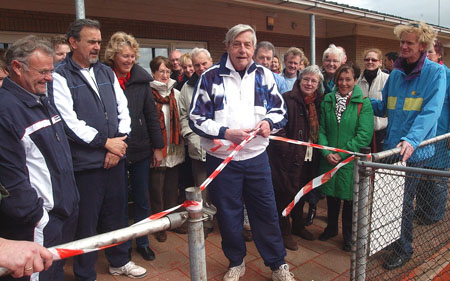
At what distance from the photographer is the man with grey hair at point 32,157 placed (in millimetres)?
1813

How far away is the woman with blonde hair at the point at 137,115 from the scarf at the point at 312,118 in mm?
1551

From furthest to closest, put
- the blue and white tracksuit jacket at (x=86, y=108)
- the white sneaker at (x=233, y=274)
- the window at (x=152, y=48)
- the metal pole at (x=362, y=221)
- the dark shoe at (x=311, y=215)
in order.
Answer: the window at (x=152, y=48) → the dark shoe at (x=311, y=215) → the white sneaker at (x=233, y=274) → the blue and white tracksuit jacket at (x=86, y=108) → the metal pole at (x=362, y=221)

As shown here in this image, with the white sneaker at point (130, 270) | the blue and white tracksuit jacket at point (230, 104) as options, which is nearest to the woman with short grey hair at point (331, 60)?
the blue and white tracksuit jacket at point (230, 104)

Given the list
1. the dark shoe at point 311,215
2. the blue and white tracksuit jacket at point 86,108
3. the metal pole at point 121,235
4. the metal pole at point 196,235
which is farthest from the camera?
the dark shoe at point 311,215

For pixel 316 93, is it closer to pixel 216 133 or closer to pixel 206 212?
pixel 216 133

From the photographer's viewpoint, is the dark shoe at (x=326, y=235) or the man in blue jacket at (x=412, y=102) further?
the dark shoe at (x=326, y=235)

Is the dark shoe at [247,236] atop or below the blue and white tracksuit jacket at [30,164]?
below

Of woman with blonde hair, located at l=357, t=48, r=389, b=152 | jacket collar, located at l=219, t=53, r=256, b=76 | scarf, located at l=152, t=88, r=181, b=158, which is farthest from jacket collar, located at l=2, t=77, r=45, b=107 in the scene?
woman with blonde hair, located at l=357, t=48, r=389, b=152

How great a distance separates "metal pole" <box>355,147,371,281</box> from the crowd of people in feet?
1.99

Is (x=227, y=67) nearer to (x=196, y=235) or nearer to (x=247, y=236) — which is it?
(x=196, y=235)

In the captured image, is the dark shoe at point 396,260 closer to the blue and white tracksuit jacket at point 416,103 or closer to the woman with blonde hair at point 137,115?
the blue and white tracksuit jacket at point 416,103

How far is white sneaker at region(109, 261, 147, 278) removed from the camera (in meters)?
3.09

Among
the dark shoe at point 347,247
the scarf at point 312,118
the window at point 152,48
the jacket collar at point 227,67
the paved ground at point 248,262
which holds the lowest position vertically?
the paved ground at point 248,262

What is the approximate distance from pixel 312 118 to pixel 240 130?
1.28 metres
